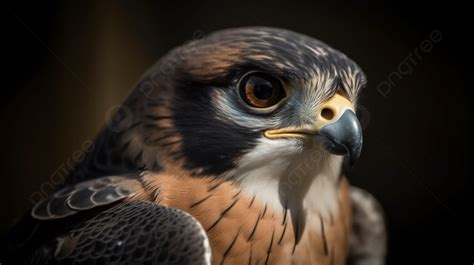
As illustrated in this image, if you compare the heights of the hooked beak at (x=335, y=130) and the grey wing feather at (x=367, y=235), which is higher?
the hooked beak at (x=335, y=130)

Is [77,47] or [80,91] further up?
[77,47]

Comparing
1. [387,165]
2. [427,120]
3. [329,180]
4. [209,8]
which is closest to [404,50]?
[427,120]

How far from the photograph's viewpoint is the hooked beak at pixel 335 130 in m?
1.14

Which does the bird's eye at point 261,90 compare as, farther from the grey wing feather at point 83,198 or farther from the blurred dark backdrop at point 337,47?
the blurred dark backdrop at point 337,47

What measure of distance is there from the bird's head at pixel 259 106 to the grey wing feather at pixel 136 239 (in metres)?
0.16

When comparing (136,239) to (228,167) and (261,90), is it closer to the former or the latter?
(228,167)

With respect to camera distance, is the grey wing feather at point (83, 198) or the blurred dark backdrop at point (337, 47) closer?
the grey wing feather at point (83, 198)

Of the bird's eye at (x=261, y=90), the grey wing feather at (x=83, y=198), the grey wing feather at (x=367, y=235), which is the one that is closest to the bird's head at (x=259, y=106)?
the bird's eye at (x=261, y=90)

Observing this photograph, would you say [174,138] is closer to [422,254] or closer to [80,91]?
[80,91]

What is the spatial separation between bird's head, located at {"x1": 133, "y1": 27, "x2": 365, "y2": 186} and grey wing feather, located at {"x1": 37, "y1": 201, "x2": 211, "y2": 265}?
16cm

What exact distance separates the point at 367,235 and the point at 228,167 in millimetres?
746

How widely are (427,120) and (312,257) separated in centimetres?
118

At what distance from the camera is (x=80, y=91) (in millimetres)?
2178

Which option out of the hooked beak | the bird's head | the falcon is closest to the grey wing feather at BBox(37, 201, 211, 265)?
the falcon
